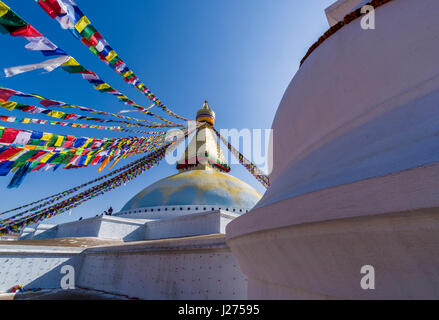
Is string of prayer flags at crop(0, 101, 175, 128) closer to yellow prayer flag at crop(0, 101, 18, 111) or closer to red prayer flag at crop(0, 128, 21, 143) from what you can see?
yellow prayer flag at crop(0, 101, 18, 111)

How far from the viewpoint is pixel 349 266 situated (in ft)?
4.26

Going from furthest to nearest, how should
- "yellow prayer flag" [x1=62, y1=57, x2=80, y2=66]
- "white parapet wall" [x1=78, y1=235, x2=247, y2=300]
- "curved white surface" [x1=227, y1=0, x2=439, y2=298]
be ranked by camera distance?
"white parapet wall" [x1=78, y1=235, x2=247, y2=300] → "yellow prayer flag" [x1=62, y1=57, x2=80, y2=66] → "curved white surface" [x1=227, y1=0, x2=439, y2=298]

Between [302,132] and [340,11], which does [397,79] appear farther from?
[340,11]

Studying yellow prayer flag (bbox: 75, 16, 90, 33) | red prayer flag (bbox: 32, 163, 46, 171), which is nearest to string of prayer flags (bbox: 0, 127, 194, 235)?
red prayer flag (bbox: 32, 163, 46, 171)

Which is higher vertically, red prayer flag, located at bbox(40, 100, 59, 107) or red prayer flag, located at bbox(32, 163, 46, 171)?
red prayer flag, located at bbox(40, 100, 59, 107)

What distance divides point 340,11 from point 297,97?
2.82 metres

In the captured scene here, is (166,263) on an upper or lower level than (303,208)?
lower

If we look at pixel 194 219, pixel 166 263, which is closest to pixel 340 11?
pixel 166 263

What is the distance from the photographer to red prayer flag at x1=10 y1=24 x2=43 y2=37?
3.49m

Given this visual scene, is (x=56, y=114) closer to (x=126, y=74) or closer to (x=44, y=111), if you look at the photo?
(x=44, y=111)

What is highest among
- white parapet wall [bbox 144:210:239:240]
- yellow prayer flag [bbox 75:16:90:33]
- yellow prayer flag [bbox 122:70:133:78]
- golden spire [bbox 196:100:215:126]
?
golden spire [bbox 196:100:215:126]

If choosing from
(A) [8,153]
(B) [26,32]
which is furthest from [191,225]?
(B) [26,32]

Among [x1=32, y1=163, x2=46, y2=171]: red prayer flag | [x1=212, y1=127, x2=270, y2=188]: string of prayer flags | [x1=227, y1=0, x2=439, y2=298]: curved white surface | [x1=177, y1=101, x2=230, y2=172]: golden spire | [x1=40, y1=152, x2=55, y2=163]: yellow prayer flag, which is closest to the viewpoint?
[x1=227, y1=0, x2=439, y2=298]: curved white surface

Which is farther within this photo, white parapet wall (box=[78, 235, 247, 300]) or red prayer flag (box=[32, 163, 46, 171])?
red prayer flag (box=[32, 163, 46, 171])
